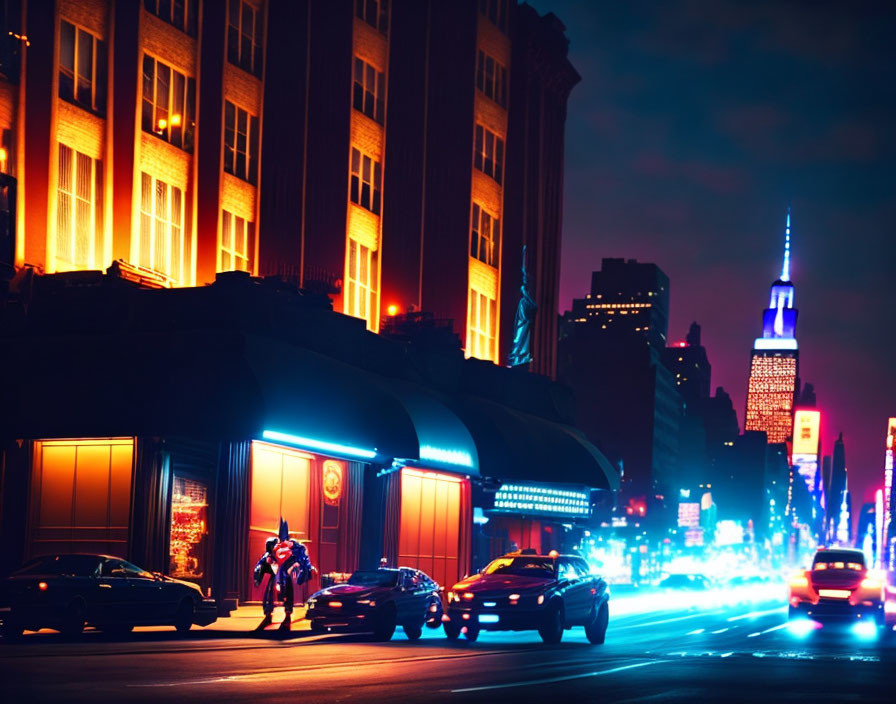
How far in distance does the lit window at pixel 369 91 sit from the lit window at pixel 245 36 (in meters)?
5.09

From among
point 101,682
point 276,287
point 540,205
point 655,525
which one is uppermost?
point 540,205

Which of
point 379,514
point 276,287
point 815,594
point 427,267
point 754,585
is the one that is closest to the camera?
point 815,594

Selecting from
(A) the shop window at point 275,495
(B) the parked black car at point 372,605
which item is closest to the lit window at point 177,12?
(A) the shop window at point 275,495

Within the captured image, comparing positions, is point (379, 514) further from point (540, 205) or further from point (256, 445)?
point (540, 205)

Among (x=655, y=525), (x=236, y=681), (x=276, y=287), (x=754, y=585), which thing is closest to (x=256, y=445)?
(x=276, y=287)

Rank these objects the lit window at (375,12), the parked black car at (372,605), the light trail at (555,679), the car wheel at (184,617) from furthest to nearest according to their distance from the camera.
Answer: the lit window at (375,12) < the parked black car at (372,605) < the car wheel at (184,617) < the light trail at (555,679)

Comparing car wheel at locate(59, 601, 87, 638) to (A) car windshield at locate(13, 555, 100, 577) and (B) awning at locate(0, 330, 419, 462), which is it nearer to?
(A) car windshield at locate(13, 555, 100, 577)

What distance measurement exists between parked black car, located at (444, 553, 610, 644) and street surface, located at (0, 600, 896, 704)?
0.47m

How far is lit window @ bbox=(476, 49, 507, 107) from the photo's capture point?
169 feet

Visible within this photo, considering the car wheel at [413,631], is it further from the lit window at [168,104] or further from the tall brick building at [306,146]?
the lit window at [168,104]

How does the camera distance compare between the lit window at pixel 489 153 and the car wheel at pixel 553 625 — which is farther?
the lit window at pixel 489 153

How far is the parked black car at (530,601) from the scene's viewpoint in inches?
1031

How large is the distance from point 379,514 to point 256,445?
6.43 meters

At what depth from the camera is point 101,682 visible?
14.9m
